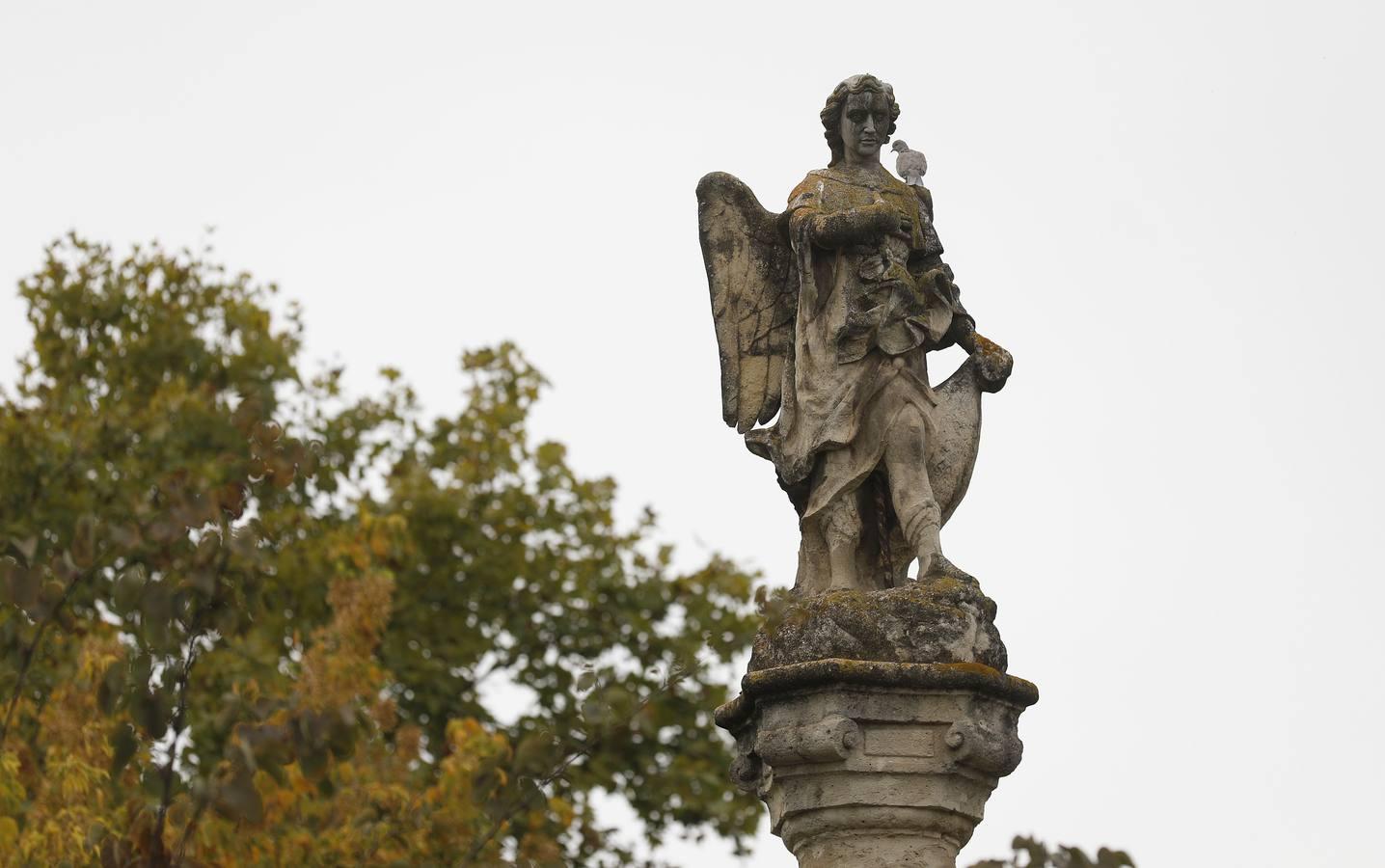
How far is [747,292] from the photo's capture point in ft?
28.3

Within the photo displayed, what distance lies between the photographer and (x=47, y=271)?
64.4ft

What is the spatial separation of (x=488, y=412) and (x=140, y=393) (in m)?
3.04

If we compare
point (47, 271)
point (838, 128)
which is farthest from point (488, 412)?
point (838, 128)

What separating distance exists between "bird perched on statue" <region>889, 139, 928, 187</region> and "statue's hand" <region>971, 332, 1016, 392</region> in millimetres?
650

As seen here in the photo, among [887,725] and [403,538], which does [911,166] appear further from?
[403,538]

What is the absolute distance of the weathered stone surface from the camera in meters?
7.48

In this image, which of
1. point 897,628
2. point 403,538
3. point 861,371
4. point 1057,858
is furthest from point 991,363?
point 403,538

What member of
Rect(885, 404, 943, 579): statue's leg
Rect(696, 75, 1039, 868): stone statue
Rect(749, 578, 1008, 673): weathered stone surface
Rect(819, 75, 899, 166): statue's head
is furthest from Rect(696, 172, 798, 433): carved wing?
Rect(749, 578, 1008, 673): weathered stone surface

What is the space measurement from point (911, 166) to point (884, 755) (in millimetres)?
2384

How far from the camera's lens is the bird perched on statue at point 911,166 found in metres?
8.55

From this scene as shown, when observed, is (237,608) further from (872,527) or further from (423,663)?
(423,663)

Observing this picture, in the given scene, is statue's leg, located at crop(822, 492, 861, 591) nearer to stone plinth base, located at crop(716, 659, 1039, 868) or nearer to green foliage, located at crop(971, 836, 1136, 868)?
stone plinth base, located at crop(716, 659, 1039, 868)

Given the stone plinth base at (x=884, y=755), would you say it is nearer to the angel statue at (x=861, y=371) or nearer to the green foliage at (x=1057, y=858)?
the angel statue at (x=861, y=371)

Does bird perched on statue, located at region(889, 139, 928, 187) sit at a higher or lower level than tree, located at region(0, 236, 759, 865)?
lower
